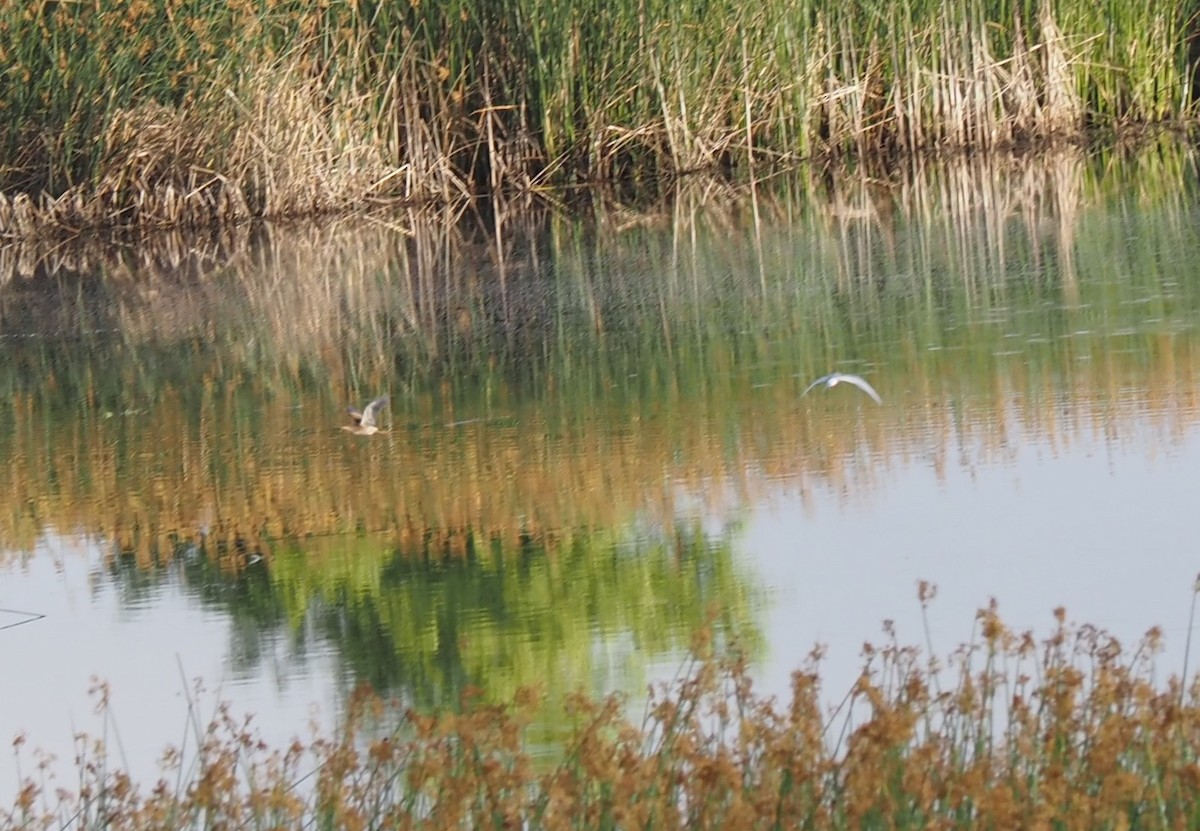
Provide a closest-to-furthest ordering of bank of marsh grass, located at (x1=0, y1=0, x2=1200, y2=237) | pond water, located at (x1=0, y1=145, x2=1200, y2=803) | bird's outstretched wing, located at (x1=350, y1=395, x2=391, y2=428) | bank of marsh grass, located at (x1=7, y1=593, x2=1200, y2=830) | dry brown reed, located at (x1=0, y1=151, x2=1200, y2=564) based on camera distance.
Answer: bank of marsh grass, located at (x1=7, y1=593, x2=1200, y2=830) < pond water, located at (x1=0, y1=145, x2=1200, y2=803) < dry brown reed, located at (x1=0, y1=151, x2=1200, y2=564) < bird's outstretched wing, located at (x1=350, y1=395, x2=391, y2=428) < bank of marsh grass, located at (x1=0, y1=0, x2=1200, y2=237)

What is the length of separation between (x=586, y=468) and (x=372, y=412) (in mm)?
1039

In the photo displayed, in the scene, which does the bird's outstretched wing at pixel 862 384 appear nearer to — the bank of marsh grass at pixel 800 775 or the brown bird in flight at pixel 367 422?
the brown bird in flight at pixel 367 422

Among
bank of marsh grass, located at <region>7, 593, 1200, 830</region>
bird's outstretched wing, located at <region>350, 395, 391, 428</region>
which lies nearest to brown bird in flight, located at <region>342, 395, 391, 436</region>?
bird's outstretched wing, located at <region>350, 395, 391, 428</region>

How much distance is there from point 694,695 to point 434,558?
7.57 ft

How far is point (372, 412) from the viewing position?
679 centimetres

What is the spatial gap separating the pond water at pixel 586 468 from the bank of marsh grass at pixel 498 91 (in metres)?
2.59

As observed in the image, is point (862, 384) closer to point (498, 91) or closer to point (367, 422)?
point (367, 422)

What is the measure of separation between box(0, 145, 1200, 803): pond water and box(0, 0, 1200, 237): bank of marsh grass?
2.59 metres

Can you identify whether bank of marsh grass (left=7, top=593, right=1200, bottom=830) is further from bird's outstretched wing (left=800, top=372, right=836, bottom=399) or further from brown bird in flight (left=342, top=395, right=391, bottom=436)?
brown bird in flight (left=342, top=395, right=391, bottom=436)

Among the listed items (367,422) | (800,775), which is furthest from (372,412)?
(800,775)

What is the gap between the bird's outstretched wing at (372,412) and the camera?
256 inches

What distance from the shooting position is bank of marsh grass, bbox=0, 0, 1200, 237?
12906 mm

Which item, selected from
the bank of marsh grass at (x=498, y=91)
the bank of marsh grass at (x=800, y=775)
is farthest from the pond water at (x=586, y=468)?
the bank of marsh grass at (x=498, y=91)

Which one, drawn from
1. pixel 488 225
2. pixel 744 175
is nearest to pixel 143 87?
pixel 488 225
